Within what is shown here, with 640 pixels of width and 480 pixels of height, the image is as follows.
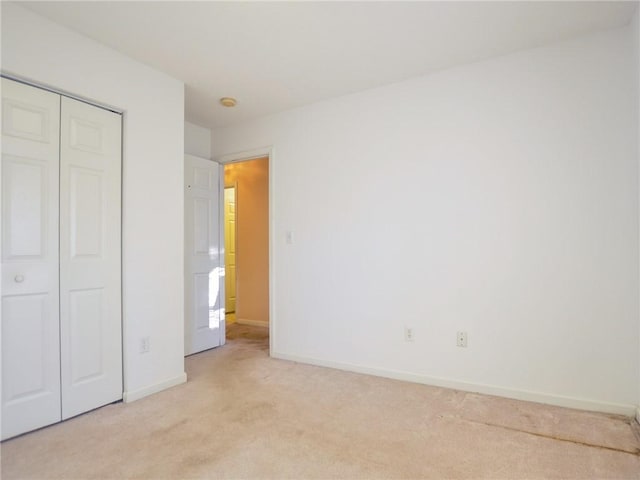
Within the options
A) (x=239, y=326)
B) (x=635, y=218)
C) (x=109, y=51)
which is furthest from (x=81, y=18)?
(x=239, y=326)

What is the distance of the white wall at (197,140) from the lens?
156 inches

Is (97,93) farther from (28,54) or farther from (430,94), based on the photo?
(430,94)

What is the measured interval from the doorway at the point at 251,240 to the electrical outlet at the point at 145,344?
7.61 feet

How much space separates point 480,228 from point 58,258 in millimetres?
2866

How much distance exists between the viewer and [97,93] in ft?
8.00

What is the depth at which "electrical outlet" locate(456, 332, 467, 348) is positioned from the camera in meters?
2.75

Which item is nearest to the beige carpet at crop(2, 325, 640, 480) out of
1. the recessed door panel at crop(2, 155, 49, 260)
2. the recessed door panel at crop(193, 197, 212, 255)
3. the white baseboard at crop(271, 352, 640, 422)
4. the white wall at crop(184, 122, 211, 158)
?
the white baseboard at crop(271, 352, 640, 422)

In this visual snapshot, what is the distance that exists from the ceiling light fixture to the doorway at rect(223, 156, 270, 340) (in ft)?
5.35

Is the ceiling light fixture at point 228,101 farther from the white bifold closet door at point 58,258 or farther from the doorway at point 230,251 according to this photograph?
the doorway at point 230,251

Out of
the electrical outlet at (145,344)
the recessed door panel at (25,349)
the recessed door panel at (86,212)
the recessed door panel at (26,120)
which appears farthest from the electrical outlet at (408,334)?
the recessed door panel at (26,120)

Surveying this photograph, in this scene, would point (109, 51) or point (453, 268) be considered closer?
point (109, 51)

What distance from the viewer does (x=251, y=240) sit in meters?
5.28

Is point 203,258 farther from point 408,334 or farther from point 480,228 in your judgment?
point 480,228

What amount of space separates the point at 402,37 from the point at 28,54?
7.43 feet
